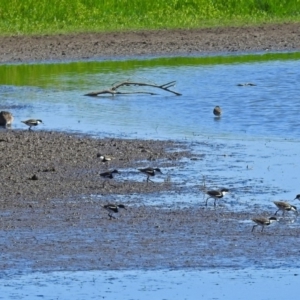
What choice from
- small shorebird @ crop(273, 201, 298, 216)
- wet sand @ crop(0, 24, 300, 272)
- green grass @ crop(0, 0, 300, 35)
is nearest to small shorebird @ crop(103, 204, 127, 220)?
wet sand @ crop(0, 24, 300, 272)

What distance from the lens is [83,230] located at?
35.3 ft

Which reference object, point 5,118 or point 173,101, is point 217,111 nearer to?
point 173,101

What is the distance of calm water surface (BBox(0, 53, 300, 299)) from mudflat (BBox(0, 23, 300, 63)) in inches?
31.2

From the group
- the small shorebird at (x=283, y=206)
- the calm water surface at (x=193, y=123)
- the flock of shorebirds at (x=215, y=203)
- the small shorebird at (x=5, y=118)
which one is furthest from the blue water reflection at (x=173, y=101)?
the small shorebird at (x=283, y=206)

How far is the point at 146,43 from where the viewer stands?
95.3 ft

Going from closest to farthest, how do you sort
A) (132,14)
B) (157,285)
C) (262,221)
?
(157,285) → (262,221) → (132,14)

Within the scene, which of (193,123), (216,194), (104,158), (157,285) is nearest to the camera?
(157,285)

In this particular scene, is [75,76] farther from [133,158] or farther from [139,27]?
[133,158]

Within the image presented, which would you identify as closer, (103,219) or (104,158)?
(103,219)

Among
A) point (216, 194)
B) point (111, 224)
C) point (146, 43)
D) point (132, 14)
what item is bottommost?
point (146, 43)

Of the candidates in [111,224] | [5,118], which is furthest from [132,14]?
[111,224]

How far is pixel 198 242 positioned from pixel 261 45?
64.1 feet

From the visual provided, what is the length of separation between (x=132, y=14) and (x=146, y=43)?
3.22 metres

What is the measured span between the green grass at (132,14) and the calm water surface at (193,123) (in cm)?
352
